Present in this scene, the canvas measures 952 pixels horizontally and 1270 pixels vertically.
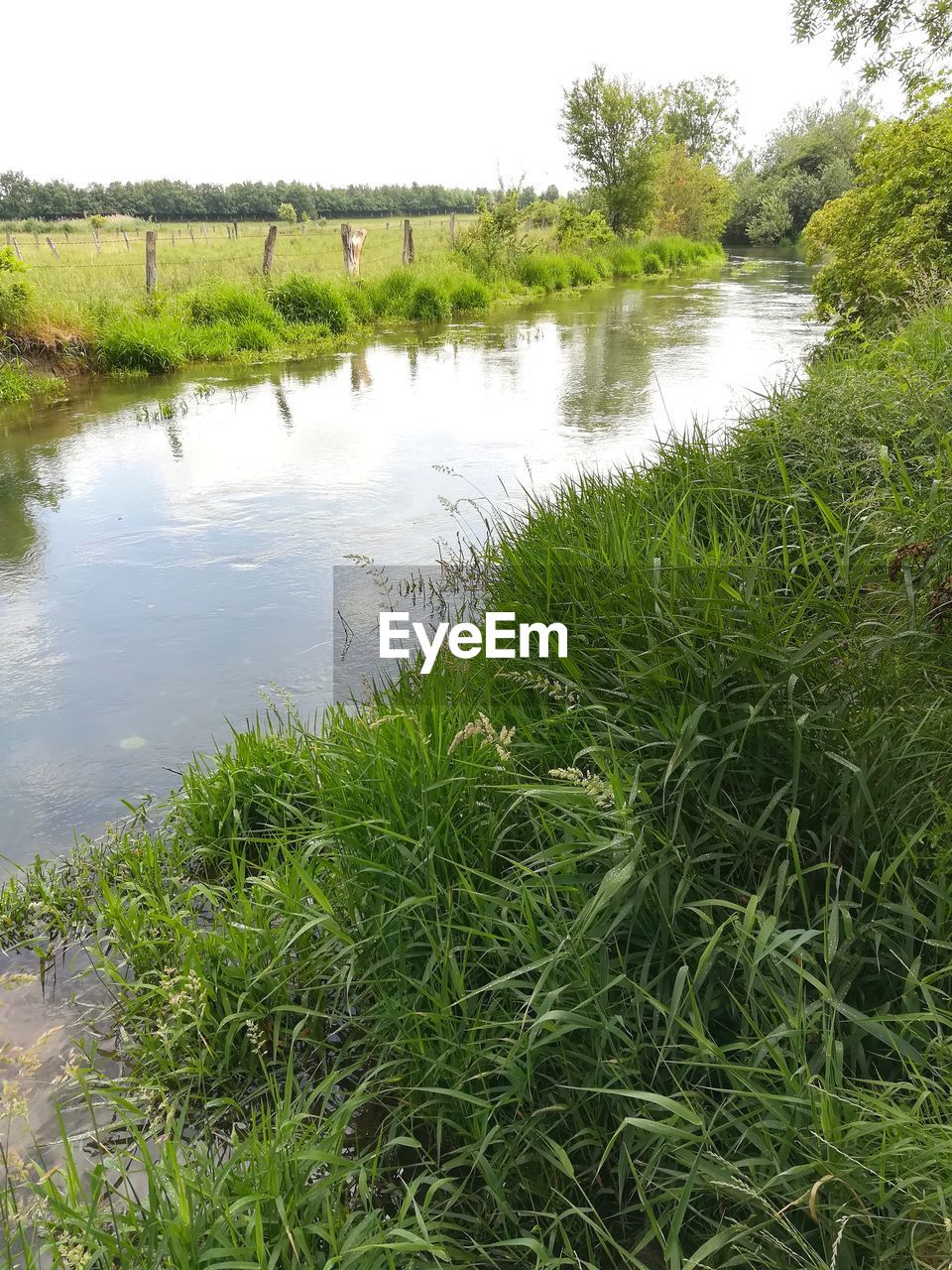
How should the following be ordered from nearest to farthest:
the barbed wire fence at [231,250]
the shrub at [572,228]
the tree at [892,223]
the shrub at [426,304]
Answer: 1. the tree at [892,223]
2. the shrub at [426,304]
3. the barbed wire fence at [231,250]
4. the shrub at [572,228]

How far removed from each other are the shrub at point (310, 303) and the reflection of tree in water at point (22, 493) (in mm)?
6237

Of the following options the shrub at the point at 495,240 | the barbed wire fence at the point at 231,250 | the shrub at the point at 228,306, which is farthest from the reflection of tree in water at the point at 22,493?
the shrub at the point at 495,240

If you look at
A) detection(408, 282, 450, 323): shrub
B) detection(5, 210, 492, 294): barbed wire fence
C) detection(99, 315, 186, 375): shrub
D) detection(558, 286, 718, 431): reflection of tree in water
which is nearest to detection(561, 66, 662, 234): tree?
detection(5, 210, 492, 294): barbed wire fence

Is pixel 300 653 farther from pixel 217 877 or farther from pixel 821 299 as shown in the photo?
pixel 821 299

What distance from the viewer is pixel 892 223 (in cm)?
761

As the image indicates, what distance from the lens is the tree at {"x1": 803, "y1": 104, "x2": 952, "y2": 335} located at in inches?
275

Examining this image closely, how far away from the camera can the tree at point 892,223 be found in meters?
6.99

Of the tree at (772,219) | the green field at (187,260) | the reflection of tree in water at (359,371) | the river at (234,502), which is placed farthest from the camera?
the tree at (772,219)

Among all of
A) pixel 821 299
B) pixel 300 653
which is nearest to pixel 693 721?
pixel 300 653

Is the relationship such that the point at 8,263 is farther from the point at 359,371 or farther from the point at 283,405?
the point at 359,371

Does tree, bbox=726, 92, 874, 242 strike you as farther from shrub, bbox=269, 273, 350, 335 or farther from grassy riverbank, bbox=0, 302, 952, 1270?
grassy riverbank, bbox=0, 302, 952, 1270

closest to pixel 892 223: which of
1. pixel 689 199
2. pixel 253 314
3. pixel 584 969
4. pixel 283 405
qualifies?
pixel 283 405

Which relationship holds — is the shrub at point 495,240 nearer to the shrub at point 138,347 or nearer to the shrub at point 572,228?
the shrub at point 572,228

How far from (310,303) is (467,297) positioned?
12.0 ft
